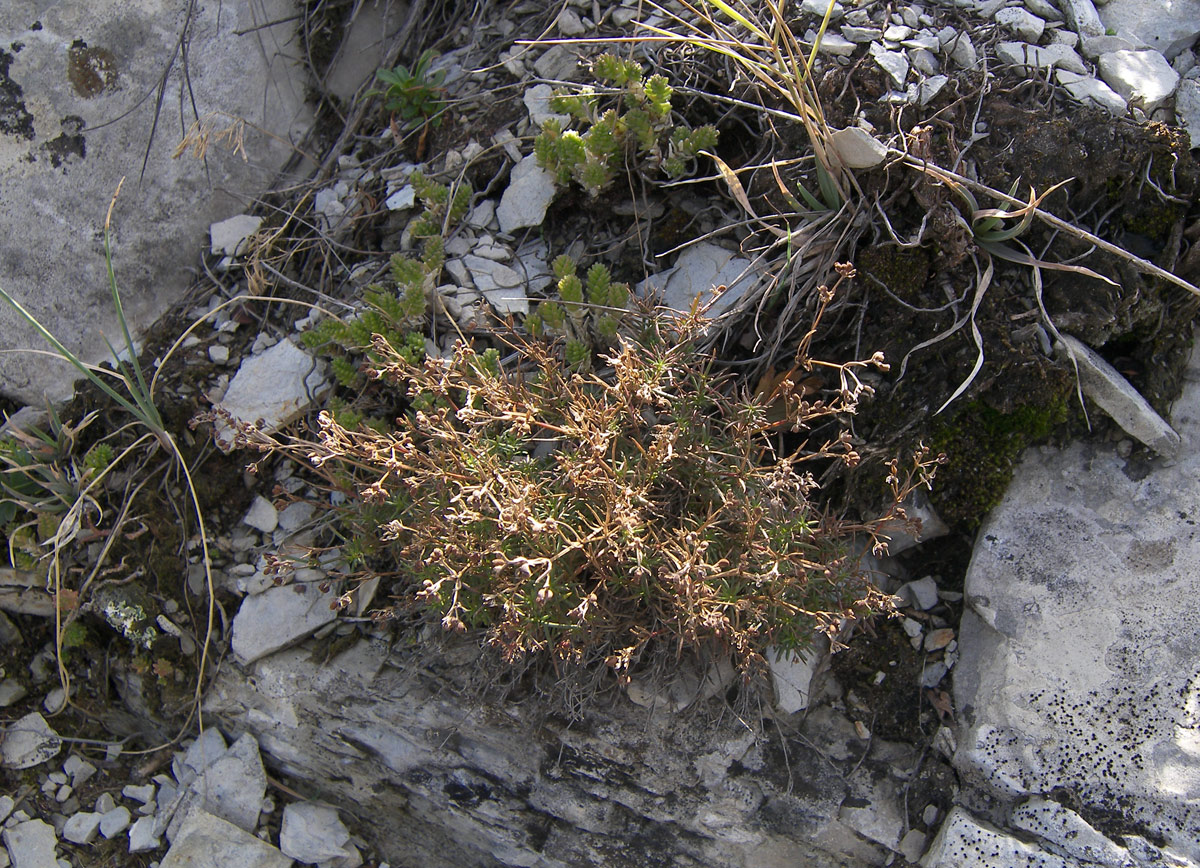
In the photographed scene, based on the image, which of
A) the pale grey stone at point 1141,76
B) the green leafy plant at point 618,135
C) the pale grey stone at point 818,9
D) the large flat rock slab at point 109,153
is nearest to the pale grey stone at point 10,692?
the large flat rock slab at point 109,153

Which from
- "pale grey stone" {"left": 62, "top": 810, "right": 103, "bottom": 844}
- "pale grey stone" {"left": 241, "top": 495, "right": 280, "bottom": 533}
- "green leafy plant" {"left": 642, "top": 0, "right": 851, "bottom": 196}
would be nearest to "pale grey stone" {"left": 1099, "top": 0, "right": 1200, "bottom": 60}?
"green leafy plant" {"left": 642, "top": 0, "right": 851, "bottom": 196}

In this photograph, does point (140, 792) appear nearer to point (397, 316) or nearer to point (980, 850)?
point (397, 316)

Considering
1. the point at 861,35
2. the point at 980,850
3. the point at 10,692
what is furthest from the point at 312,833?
the point at 861,35

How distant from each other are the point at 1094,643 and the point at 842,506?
922mm

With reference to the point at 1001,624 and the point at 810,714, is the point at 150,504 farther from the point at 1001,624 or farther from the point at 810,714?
the point at 1001,624

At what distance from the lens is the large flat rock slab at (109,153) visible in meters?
3.74

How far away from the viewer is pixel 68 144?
382cm

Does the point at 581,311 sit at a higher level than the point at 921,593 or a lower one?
higher

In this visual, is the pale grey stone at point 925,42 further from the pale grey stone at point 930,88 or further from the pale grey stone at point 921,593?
the pale grey stone at point 921,593

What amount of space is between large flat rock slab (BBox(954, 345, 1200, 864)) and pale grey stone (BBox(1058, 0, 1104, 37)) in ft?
4.52

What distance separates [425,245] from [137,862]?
2787 mm

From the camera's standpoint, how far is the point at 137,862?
133 inches

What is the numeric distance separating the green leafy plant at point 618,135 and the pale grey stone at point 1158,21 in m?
1.70

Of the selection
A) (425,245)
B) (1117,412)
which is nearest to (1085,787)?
(1117,412)
